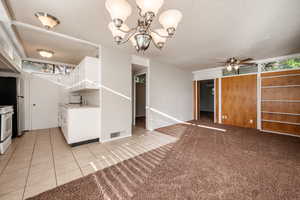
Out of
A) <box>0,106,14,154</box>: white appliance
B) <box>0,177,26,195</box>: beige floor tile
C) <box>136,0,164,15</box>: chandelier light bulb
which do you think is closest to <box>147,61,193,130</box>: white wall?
<box>136,0,164,15</box>: chandelier light bulb

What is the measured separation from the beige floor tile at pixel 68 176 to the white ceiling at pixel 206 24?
2498 millimetres

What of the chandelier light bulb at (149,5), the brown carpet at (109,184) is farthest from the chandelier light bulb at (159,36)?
the brown carpet at (109,184)

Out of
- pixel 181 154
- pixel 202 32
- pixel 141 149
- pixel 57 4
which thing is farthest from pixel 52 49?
pixel 181 154

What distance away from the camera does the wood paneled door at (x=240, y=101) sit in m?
4.30

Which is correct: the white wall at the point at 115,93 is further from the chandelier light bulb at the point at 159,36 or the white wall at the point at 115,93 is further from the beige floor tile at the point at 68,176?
the chandelier light bulb at the point at 159,36

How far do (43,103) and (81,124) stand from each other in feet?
8.92

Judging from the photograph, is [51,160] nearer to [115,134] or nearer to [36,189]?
[36,189]

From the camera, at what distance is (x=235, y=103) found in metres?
4.71

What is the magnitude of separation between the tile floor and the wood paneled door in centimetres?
330

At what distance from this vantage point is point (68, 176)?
1.69m

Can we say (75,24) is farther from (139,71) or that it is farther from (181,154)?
(181,154)

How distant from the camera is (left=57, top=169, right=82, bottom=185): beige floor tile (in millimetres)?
1585

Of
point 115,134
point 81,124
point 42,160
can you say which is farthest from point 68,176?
point 115,134

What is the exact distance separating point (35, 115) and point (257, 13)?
6500mm
